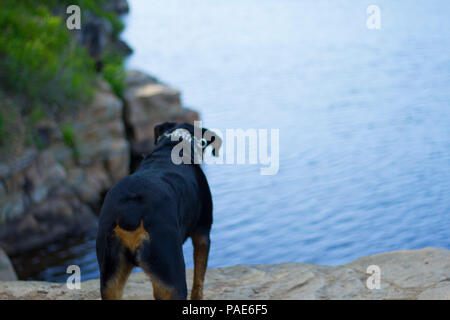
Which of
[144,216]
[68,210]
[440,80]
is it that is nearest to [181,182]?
[144,216]

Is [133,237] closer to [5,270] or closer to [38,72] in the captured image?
[5,270]

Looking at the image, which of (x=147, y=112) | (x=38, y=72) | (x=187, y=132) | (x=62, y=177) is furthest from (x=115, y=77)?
(x=187, y=132)

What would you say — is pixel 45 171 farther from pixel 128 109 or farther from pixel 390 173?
pixel 390 173

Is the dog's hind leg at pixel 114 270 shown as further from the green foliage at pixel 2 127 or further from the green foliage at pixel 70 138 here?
the green foliage at pixel 70 138

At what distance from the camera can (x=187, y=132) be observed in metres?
5.02

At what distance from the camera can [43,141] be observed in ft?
34.5

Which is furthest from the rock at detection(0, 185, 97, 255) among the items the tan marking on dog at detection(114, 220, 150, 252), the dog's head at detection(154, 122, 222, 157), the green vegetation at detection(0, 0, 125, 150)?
A: the tan marking on dog at detection(114, 220, 150, 252)

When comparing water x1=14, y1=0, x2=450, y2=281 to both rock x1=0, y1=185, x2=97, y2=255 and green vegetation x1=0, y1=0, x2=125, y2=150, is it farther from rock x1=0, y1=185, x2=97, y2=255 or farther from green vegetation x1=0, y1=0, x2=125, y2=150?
green vegetation x1=0, y1=0, x2=125, y2=150

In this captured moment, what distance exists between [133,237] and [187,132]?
160 centimetres

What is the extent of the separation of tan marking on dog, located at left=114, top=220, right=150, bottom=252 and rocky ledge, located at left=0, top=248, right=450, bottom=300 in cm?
152

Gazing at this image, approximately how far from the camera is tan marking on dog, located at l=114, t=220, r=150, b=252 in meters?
3.56

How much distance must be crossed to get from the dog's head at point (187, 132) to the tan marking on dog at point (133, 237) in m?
1.43

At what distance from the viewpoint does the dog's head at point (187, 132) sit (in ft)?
16.4

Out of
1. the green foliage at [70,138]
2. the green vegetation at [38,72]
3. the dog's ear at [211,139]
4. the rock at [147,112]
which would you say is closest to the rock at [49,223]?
the green foliage at [70,138]
